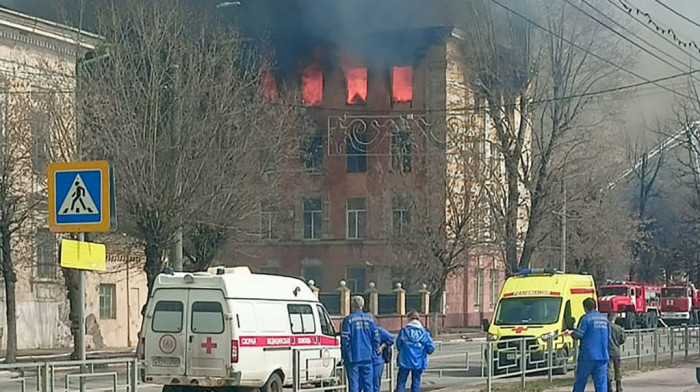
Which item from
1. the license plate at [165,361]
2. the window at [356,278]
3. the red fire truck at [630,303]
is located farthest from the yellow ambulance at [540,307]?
the window at [356,278]

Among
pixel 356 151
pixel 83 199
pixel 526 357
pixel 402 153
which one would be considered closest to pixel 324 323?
pixel 526 357

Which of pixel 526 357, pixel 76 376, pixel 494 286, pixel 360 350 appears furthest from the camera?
pixel 494 286

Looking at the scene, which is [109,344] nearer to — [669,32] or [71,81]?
[71,81]

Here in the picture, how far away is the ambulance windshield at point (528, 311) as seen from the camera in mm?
24788

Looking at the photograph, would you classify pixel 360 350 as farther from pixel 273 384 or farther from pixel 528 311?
pixel 528 311

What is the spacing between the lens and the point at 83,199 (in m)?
10.9

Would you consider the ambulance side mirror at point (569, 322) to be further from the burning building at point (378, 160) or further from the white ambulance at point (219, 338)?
the burning building at point (378, 160)

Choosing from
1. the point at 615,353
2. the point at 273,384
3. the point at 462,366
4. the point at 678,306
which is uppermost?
the point at 615,353

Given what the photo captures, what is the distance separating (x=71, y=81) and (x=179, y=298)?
13395 millimetres

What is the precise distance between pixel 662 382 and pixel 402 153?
104 ft

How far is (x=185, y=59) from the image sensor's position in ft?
97.0

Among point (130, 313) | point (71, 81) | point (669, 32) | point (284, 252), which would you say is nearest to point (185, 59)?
point (71, 81)

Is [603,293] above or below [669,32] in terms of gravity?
below

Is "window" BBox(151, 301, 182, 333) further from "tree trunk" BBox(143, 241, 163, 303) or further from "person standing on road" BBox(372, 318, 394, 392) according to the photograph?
"tree trunk" BBox(143, 241, 163, 303)
